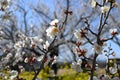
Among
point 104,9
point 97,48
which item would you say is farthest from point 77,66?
point 104,9

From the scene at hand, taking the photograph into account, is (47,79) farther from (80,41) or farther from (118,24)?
(118,24)

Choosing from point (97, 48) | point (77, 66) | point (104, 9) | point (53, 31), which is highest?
point (104, 9)

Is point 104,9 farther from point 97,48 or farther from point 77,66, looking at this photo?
point 77,66

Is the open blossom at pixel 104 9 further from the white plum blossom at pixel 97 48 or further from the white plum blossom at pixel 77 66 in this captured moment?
the white plum blossom at pixel 77 66

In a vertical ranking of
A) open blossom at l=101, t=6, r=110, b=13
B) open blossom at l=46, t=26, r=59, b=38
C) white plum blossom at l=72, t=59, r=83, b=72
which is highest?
open blossom at l=101, t=6, r=110, b=13

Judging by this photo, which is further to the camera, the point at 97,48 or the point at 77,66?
the point at 77,66

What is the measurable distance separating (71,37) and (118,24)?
5241 mm

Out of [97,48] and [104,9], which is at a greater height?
[104,9]

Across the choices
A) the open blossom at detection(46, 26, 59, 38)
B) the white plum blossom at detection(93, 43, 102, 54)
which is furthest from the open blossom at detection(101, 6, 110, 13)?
the open blossom at detection(46, 26, 59, 38)

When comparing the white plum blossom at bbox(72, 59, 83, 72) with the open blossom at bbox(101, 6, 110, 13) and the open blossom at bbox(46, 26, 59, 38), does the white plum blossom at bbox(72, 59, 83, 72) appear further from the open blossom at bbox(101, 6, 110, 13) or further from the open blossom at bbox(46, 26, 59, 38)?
the open blossom at bbox(101, 6, 110, 13)

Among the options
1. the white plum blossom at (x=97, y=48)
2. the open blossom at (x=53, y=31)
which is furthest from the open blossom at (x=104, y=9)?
the open blossom at (x=53, y=31)

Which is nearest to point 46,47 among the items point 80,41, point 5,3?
point 80,41

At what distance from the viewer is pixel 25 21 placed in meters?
32.2

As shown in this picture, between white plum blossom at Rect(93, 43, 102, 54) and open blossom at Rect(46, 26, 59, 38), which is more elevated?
open blossom at Rect(46, 26, 59, 38)
